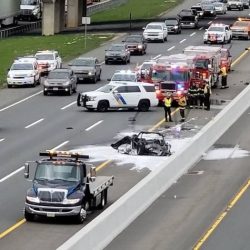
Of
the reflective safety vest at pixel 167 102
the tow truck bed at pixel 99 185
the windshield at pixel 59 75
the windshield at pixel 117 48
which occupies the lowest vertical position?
the windshield at pixel 117 48

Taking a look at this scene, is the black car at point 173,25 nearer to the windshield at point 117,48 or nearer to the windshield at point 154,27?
the windshield at point 154,27

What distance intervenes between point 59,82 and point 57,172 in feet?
99.3

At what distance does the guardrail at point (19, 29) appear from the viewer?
97675 mm

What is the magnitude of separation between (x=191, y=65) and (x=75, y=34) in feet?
115

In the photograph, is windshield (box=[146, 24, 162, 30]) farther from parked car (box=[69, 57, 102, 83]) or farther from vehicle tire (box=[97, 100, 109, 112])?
vehicle tire (box=[97, 100, 109, 112])

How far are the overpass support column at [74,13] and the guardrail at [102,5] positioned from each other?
12.7m

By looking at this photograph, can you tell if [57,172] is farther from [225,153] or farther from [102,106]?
[102,106]

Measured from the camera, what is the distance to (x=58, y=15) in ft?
327

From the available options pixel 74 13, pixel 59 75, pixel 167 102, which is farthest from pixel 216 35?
pixel 167 102

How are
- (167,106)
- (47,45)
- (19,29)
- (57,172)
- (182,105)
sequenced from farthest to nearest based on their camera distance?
1. (19,29)
2. (47,45)
3. (182,105)
4. (167,106)
5. (57,172)

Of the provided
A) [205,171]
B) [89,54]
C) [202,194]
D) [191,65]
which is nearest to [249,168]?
[205,171]

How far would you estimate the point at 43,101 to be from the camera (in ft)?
205

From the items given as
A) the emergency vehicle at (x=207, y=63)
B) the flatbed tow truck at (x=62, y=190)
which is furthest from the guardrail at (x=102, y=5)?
the flatbed tow truck at (x=62, y=190)

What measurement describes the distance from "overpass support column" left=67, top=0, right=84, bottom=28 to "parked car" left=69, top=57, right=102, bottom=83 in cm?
3610
